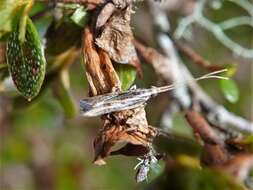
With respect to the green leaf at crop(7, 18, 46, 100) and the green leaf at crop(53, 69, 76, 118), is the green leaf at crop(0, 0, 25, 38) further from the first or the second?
the green leaf at crop(53, 69, 76, 118)

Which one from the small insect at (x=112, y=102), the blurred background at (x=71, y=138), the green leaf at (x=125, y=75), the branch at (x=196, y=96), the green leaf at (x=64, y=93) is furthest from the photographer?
the blurred background at (x=71, y=138)

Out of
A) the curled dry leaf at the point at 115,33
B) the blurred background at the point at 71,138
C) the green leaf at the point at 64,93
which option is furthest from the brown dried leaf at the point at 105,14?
the blurred background at the point at 71,138

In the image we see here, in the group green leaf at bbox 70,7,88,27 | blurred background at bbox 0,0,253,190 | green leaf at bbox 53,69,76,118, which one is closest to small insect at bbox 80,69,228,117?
green leaf at bbox 70,7,88,27

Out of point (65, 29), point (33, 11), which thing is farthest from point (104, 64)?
point (33, 11)

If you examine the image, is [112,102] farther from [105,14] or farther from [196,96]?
[196,96]

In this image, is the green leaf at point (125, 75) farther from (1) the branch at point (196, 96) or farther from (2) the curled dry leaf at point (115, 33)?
(1) the branch at point (196, 96)

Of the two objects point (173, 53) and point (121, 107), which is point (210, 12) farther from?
point (121, 107)
